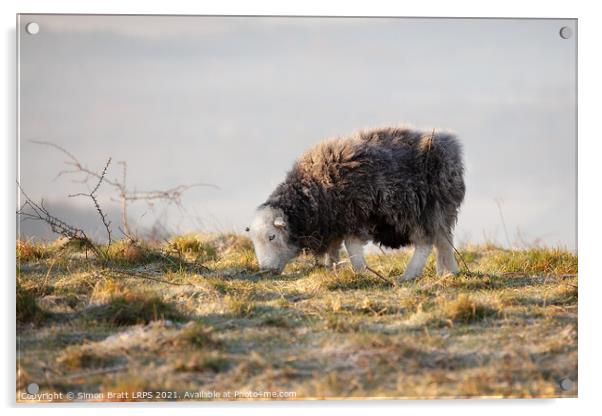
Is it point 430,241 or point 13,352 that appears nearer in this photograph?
point 13,352

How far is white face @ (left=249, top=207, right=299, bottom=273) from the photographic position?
9789 millimetres

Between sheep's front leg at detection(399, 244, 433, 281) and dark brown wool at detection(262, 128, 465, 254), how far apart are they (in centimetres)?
9

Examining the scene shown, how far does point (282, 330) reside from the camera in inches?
303

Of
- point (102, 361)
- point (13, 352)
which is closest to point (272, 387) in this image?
point (102, 361)

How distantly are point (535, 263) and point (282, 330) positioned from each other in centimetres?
387

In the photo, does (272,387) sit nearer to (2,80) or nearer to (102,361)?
(102,361)

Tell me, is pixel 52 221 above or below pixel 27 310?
above

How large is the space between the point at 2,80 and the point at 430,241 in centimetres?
470

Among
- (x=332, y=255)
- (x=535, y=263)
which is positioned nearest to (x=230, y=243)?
(x=332, y=255)

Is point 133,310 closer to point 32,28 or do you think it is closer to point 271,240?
point 271,240

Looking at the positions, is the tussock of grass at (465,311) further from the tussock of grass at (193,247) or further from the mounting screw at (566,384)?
the tussock of grass at (193,247)
